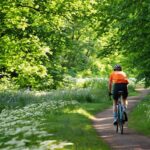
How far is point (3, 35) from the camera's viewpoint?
1029 inches

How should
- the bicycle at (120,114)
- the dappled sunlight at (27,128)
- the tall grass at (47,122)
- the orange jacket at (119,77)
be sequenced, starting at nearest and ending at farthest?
the dappled sunlight at (27,128) → the tall grass at (47,122) → the bicycle at (120,114) → the orange jacket at (119,77)

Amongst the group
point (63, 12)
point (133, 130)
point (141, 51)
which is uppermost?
point (63, 12)

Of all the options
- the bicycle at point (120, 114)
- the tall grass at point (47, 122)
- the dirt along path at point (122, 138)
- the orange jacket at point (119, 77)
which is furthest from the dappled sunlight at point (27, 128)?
the orange jacket at point (119, 77)

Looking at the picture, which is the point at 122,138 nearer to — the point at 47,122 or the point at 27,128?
the point at 47,122

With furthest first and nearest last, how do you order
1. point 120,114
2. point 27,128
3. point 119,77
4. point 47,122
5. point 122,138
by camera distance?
point 119,77 < point 120,114 < point 47,122 < point 122,138 < point 27,128

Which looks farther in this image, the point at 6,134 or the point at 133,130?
the point at 133,130

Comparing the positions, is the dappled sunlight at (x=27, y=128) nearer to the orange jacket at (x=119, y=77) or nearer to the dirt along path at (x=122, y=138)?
the dirt along path at (x=122, y=138)

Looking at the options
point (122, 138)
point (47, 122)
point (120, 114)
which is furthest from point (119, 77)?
point (47, 122)

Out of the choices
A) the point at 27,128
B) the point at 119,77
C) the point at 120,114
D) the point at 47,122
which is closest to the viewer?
the point at 27,128

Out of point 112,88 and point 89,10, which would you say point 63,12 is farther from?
point 112,88

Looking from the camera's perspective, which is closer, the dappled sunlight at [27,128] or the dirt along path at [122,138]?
the dappled sunlight at [27,128]

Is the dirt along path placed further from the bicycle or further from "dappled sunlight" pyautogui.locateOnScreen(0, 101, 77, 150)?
"dappled sunlight" pyautogui.locateOnScreen(0, 101, 77, 150)

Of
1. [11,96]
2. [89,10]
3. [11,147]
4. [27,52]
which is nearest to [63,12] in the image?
[89,10]

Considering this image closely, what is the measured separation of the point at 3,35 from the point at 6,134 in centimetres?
1745
